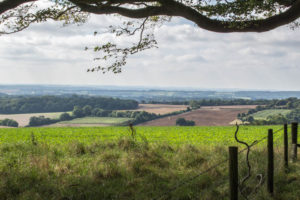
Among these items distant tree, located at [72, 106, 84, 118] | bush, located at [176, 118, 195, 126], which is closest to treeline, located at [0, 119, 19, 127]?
distant tree, located at [72, 106, 84, 118]

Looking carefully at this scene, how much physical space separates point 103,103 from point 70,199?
104m

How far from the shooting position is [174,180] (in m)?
8.20

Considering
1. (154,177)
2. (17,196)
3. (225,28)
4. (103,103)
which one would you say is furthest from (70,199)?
(103,103)

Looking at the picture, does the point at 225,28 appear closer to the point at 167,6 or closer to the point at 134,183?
the point at 167,6

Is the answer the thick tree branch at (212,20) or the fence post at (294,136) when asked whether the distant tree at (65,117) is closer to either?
the thick tree branch at (212,20)

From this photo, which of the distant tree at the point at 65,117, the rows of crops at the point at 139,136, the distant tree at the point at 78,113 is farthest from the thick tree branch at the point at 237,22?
the distant tree at the point at 78,113

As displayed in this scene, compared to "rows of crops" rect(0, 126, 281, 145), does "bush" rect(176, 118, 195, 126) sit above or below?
below

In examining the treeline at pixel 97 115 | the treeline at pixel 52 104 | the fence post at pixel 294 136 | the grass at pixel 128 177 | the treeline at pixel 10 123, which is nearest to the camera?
the grass at pixel 128 177


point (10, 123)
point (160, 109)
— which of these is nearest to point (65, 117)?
point (10, 123)

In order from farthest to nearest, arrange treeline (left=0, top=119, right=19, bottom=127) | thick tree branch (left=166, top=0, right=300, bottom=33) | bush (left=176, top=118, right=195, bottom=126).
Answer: treeline (left=0, top=119, right=19, bottom=127) < bush (left=176, top=118, right=195, bottom=126) < thick tree branch (left=166, top=0, right=300, bottom=33)

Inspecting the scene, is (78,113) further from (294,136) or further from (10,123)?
(294,136)

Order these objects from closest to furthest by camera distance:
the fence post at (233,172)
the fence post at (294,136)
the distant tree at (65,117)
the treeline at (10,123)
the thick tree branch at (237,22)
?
the fence post at (233,172)
the thick tree branch at (237,22)
the fence post at (294,136)
the treeline at (10,123)
the distant tree at (65,117)

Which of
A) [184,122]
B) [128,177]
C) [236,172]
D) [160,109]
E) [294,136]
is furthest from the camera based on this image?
[160,109]

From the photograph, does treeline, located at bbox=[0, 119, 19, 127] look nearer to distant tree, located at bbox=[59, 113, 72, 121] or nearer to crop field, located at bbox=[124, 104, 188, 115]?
distant tree, located at bbox=[59, 113, 72, 121]
